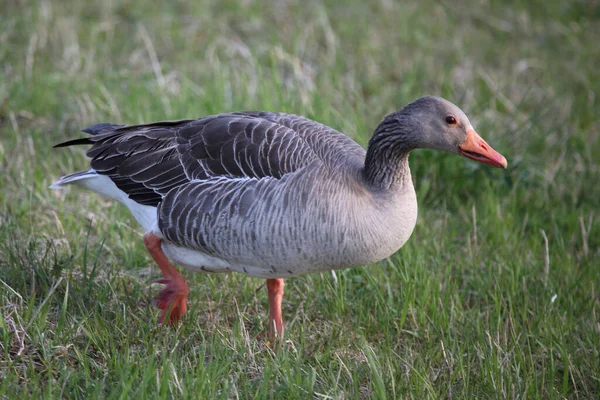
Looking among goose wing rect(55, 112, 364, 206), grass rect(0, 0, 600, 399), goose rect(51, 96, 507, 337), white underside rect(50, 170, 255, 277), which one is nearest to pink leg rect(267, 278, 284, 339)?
goose rect(51, 96, 507, 337)

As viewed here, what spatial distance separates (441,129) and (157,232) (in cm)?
189

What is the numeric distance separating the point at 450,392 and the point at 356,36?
20.1 feet

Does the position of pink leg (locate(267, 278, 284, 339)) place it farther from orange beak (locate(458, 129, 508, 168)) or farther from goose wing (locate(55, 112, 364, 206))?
orange beak (locate(458, 129, 508, 168))

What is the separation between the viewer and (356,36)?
9.50 metres

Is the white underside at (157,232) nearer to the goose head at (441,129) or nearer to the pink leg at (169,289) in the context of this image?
the pink leg at (169,289)

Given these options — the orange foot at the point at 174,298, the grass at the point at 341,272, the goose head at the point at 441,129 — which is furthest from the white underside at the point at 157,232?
the goose head at the point at 441,129

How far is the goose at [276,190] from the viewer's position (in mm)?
4336

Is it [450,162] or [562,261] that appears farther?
[450,162]

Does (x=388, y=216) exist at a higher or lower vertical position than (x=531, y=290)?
higher

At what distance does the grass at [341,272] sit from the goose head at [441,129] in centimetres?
110

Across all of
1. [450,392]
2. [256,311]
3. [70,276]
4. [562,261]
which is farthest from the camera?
[562,261]

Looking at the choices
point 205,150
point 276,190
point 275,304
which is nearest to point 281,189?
point 276,190

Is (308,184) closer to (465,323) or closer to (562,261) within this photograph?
(465,323)

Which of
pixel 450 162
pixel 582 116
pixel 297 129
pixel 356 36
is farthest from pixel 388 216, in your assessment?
pixel 356 36
